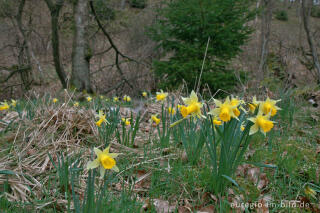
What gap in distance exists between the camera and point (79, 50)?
673 cm

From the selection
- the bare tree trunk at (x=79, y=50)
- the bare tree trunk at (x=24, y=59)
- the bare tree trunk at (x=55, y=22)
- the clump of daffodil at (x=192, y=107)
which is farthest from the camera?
the bare tree trunk at (x=24, y=59)

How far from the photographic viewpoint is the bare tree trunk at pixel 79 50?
6609 millimetres

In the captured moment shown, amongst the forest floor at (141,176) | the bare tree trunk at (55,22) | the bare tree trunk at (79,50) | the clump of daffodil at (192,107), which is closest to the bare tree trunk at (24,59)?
the bare tree trunk at (55,22)

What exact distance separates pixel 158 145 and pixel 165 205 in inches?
28.8

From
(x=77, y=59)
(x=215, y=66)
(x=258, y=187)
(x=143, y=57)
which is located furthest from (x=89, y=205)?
(x=143, y=57)

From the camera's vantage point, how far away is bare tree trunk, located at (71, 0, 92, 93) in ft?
21.7

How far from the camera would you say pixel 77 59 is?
6.71m

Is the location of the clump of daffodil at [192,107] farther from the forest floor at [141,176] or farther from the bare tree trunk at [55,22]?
the bare tree trunk at [55,22]

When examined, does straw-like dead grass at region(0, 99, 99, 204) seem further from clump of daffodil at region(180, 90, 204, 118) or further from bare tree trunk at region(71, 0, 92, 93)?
bare tree trunk at region(71, 0, 92, 93)

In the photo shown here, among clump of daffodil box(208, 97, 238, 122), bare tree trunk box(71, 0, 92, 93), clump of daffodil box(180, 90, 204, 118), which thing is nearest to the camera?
clump of daffodil box(208, 97, 238, 122)

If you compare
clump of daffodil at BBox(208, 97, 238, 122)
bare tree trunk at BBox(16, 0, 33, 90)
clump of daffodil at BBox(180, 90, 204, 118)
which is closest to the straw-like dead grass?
clump of daffodil at BBox(180, 90, 204, 118)

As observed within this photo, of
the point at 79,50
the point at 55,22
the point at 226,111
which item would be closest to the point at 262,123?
the point at 226,111

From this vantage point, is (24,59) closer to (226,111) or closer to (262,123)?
(226,111)

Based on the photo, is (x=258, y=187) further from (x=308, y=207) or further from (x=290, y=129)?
(x=290, y=129)
